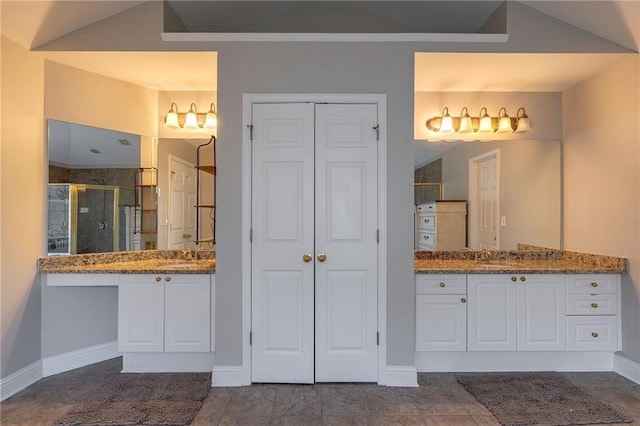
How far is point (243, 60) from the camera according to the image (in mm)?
2705

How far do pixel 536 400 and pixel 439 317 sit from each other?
0.82 metres

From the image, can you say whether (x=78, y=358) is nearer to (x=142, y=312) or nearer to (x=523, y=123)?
(x=142, y=312)

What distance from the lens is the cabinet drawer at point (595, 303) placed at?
2873mm

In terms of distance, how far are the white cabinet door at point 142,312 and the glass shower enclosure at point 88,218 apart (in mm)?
584

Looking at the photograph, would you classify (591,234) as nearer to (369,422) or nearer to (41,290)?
(369,422)

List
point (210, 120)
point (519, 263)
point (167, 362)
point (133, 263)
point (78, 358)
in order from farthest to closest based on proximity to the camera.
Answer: point (210, 120), point (519, 263), point (133, 263), point (78, 358), point (167, 362)

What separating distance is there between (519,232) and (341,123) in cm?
214

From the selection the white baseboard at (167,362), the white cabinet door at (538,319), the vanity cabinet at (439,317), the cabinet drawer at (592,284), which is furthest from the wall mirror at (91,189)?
the cabinet drawer at (592,284)

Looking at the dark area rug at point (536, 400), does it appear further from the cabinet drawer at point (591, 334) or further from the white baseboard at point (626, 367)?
the white baseboard at point (626, 367)

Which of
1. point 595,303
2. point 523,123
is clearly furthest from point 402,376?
point 523,123

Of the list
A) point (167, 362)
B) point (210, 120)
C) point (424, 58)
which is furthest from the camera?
point (210, 120)

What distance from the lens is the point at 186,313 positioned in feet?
9.23

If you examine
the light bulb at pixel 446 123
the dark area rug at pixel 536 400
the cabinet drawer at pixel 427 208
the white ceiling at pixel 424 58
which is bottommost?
the dark area rug at pixel 536 400

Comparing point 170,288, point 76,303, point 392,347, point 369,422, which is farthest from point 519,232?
point 76,303
